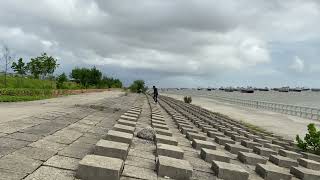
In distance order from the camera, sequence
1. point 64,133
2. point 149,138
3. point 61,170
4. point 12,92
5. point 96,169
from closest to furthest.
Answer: point 96,169
point 61,170
point 64,133
point 149,138
point 12,92

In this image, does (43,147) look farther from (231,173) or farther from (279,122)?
(279,122)

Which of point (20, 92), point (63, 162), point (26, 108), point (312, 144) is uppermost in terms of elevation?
point (20, 92)

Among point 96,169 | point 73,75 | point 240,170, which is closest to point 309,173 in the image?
point 240,170

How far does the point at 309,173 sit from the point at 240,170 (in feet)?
6.24

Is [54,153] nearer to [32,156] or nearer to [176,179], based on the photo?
[32,156]

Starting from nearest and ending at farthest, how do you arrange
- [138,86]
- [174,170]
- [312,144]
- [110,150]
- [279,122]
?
[174,170] < [110,150] < [312,144] < [279,122] < [138,86]

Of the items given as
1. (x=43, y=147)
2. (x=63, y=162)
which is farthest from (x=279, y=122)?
(x=63, y=162)

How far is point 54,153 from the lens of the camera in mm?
6074

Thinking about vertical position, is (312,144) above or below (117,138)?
below

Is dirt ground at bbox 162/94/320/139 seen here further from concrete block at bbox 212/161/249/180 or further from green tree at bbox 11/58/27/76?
green tree at bbox 11/58/27/76

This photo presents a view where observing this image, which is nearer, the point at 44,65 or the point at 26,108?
the point at 26,108

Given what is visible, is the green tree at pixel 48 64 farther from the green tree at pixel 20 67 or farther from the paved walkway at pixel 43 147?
the paved walkway at pixel 43 147

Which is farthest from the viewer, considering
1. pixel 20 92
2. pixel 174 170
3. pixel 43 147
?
pixel 20 92

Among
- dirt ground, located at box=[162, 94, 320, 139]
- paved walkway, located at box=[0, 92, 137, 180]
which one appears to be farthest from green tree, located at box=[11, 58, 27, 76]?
paved walkway, located at box=[0, 92, 137, 180]
